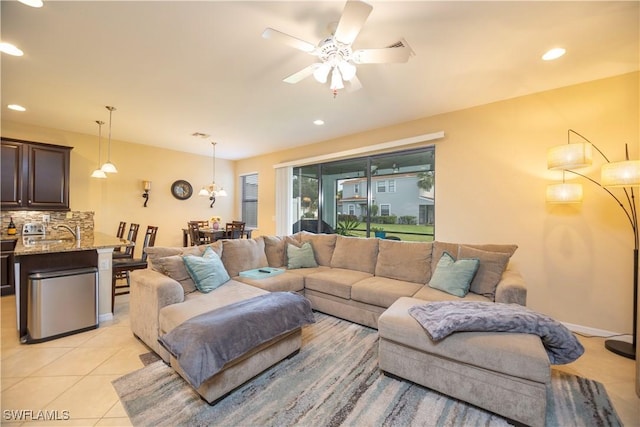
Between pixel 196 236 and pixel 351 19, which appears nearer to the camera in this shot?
pixel 351 19

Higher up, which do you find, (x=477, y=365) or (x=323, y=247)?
(x=323, y=247)

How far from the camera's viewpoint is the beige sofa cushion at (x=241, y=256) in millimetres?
3205

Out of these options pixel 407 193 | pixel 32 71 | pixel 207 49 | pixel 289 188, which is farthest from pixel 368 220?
pixel 32 71

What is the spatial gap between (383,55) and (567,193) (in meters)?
2.43

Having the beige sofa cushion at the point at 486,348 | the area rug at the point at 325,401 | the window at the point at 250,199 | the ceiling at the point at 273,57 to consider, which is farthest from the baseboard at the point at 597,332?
the window at the point at 250,199

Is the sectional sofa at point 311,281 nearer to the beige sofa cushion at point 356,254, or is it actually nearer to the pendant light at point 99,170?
the beige sofa cushion at point 356,254

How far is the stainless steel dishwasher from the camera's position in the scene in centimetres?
247

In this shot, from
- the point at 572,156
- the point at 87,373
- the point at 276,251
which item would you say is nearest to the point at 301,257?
the point at 276,251

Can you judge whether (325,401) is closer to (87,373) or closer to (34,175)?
(87,373)

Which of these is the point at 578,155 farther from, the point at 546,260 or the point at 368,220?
the point at 368,220

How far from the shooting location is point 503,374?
1.61m

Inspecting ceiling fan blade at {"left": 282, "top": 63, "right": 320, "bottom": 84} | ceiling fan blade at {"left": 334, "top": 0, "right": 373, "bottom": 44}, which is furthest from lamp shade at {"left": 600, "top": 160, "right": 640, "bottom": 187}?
ceiling fan blade at {"left": 282, "top": 63, "right": 320, "bottom": 84}

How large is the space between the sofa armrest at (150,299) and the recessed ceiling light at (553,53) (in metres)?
3.98

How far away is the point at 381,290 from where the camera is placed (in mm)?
2787
